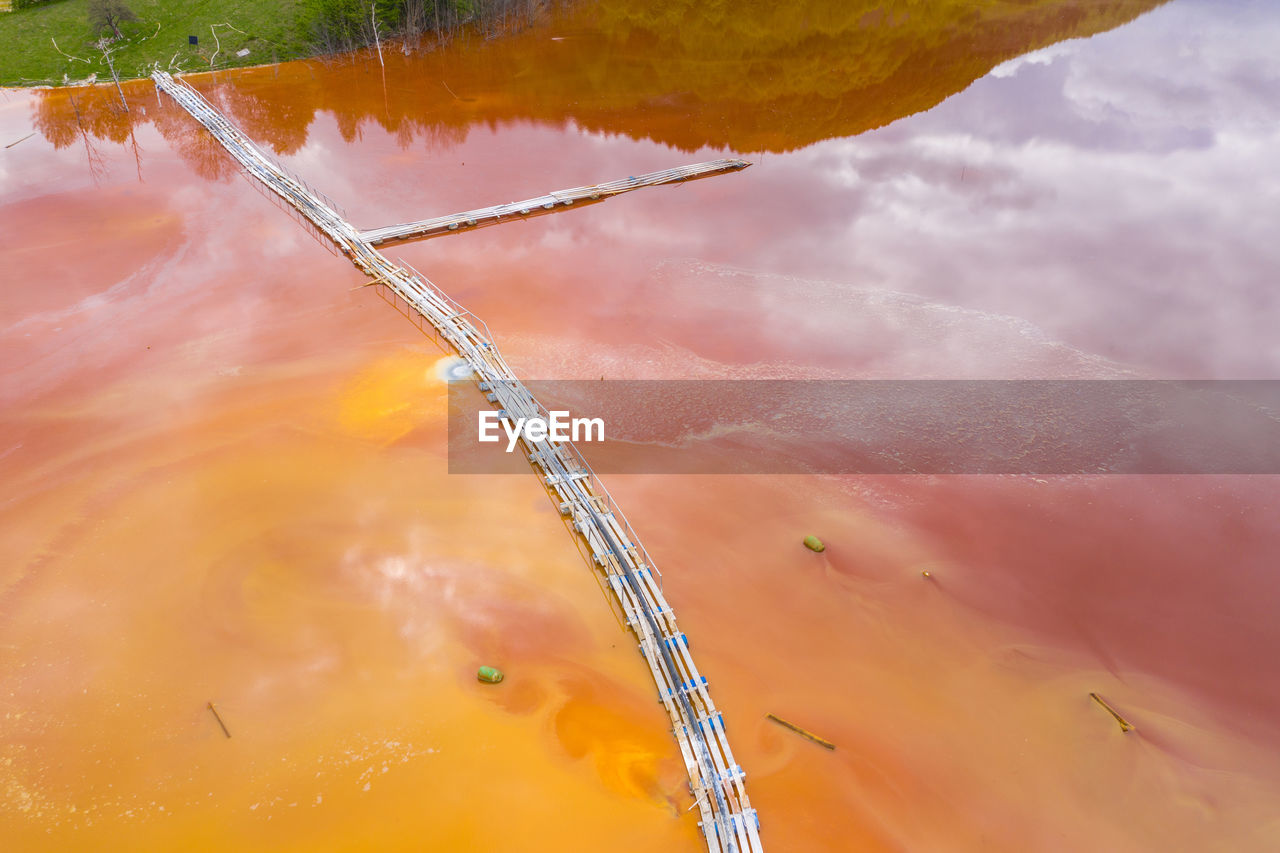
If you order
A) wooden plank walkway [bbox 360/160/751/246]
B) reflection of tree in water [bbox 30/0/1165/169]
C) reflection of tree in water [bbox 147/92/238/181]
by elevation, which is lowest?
wooden plank walkway [bbox 360/160/751/246]

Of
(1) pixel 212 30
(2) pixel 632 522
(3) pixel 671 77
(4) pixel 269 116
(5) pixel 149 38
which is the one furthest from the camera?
(1) pixel 212 30

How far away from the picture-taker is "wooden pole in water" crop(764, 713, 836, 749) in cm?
924

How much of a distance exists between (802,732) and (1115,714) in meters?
4.21

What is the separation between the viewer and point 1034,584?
36.9 ft

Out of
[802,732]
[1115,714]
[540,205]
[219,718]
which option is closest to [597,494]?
[802,732]

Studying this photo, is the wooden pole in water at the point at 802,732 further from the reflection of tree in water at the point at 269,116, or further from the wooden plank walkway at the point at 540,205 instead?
the reflection of tree in water at the point at 269,116

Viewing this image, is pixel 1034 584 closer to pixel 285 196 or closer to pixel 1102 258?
pixel 1102 258

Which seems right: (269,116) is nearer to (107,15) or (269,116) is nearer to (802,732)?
(107,15)

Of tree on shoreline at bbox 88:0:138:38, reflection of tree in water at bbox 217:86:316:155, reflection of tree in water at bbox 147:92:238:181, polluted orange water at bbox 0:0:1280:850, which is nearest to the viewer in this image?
polluted orange water at bbox 0:0:1280:850

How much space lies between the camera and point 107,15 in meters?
30.1

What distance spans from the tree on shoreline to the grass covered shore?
0.23m

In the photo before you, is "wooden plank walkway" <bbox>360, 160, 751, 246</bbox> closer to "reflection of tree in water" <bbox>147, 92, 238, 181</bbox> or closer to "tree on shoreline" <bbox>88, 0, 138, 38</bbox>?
"reflection of tree in water" <bbox>147, 92, 238, 181</bbox>

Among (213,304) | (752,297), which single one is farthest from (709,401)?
(213,304)

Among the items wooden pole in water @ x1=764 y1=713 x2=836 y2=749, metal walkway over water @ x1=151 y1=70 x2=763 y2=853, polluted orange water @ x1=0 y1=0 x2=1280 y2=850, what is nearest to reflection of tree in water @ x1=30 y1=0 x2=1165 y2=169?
polluted orange water @ x1=0 y1=0 x2=1280 y2=850
